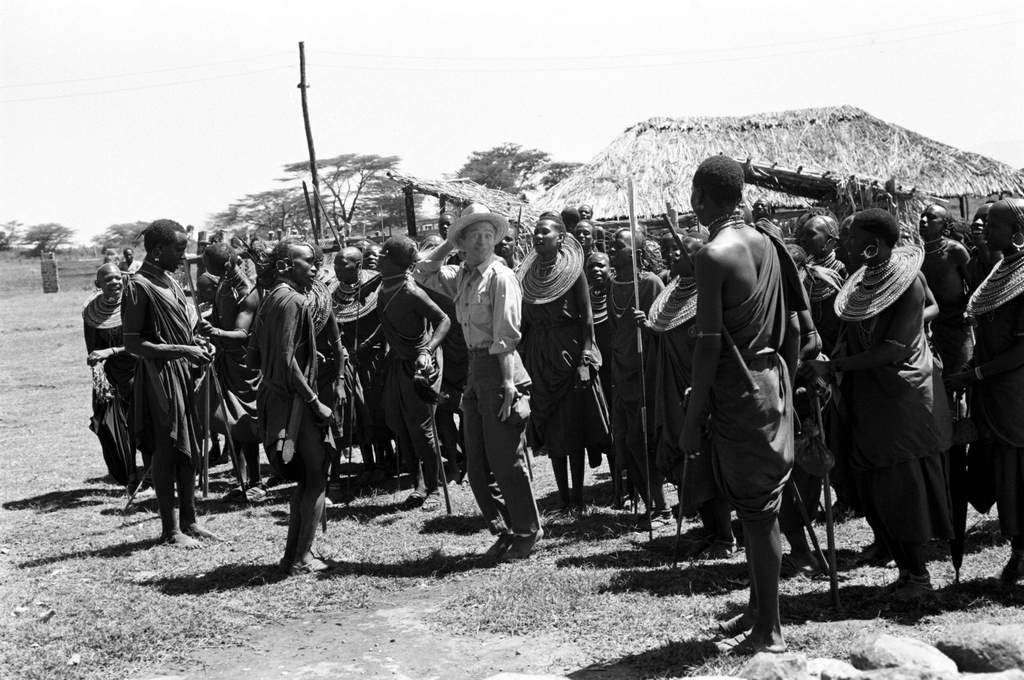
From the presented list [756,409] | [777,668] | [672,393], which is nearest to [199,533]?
[672,393]

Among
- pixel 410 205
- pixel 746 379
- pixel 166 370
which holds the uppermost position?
pixel 410 205

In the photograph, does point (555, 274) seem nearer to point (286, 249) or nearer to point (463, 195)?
point (286, 249)

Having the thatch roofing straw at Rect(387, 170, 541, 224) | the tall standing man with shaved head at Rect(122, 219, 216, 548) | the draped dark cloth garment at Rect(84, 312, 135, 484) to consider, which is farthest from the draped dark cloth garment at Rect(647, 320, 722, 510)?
the thatch roofing straw at Rect(387, 170, 541, 224)

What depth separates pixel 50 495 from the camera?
9.90 m

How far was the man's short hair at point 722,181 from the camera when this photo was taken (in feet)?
15.3

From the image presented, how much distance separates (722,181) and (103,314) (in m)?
6.86

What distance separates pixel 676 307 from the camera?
255 inches

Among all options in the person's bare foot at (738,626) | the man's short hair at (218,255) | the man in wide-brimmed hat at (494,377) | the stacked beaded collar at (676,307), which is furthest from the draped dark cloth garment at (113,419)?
the person's bare foot at (738,626)

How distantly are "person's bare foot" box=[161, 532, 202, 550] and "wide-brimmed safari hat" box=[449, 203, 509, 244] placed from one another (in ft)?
9.55

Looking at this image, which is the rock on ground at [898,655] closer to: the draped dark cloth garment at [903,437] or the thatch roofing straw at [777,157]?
the draped dark cloth garment at [903,437]

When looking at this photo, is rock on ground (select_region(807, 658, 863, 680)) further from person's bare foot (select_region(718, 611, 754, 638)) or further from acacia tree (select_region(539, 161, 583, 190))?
acacia tree (select_region(539, 161, 583, 190))

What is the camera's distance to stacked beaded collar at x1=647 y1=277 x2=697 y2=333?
21.0 feet

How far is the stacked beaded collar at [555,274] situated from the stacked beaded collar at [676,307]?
131cm

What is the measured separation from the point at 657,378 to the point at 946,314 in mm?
1963
